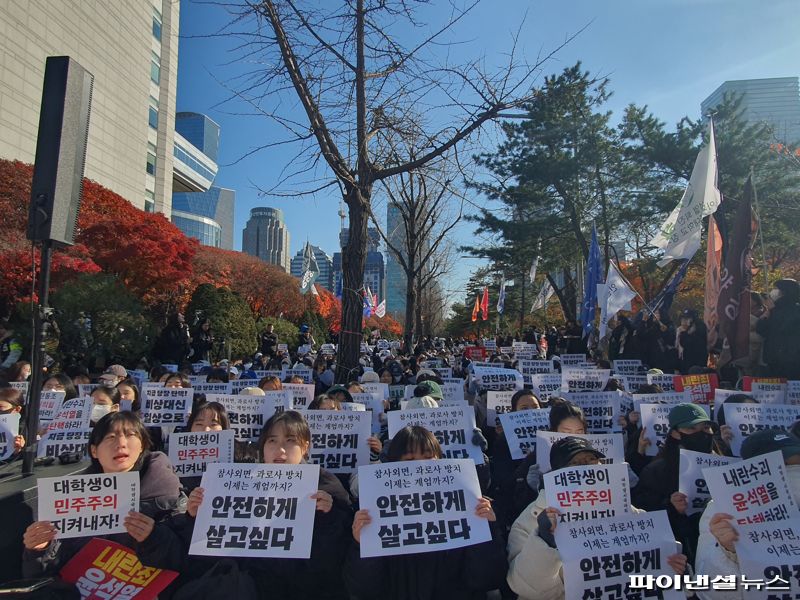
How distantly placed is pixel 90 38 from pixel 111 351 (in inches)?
1053

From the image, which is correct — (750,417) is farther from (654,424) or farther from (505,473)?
(505,473)

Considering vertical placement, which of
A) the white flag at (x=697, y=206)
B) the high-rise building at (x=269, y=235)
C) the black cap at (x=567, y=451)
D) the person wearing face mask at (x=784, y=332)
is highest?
the high-rise building at (x=269, y=235)

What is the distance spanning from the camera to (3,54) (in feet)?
82.7

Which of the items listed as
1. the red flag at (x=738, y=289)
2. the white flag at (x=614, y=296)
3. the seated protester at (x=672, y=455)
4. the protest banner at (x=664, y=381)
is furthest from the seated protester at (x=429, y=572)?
the white flag at (x=614, y=296)

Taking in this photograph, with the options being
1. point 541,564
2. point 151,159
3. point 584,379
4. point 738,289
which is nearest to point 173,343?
point 584,379

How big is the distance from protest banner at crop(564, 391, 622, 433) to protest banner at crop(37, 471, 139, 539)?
5.00m

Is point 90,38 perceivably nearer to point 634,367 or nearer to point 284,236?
point 634,367

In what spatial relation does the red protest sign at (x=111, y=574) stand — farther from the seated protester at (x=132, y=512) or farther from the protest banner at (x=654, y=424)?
the protest banner at (x=654, y=424)

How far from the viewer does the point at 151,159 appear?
4156 cm

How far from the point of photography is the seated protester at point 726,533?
8.57 feet

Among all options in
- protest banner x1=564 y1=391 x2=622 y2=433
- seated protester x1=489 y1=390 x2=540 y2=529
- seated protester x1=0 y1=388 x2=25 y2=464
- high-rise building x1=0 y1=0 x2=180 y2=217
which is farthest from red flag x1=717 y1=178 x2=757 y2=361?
high-rise building x1=0 y1=0 x2=180 y2=217

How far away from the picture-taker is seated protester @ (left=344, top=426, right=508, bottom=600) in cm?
279

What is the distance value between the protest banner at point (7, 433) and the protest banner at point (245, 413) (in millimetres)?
1660

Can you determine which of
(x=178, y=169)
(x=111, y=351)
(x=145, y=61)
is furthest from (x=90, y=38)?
(x=111, y=351)
